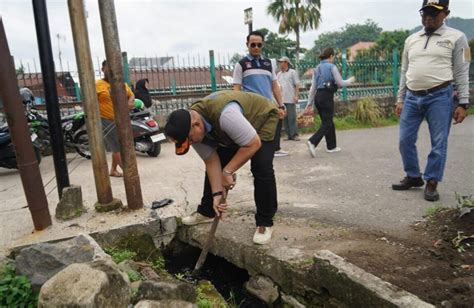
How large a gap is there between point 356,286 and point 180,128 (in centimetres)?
135

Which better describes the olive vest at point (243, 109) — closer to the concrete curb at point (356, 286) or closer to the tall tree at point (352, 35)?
the concrete curb at point (356, 286)

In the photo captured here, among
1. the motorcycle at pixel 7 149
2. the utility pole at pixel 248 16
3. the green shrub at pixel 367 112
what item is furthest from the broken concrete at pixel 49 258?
the green shrub at pixel 367 112

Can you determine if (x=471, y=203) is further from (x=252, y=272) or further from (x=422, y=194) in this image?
(x=252, y=272)

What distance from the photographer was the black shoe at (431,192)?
3.63 meters

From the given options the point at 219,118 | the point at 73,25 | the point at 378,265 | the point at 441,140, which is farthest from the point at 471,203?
the point at 73,25

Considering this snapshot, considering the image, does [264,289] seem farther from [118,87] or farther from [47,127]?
[47,127]

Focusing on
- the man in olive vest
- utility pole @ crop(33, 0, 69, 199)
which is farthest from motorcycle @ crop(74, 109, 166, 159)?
the man in olive vest

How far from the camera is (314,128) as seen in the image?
9227 mm

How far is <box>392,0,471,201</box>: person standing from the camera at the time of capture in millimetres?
3496

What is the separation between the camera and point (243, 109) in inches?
107

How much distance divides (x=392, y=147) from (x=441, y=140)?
126 inches

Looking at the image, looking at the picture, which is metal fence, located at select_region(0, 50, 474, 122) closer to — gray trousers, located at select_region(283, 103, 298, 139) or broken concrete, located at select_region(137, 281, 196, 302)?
gray trousers, located at select_region(283, 103, 298, 139)

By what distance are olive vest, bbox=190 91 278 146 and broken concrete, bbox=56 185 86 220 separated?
156 centimetres

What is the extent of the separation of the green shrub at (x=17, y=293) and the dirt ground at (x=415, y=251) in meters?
1.70
